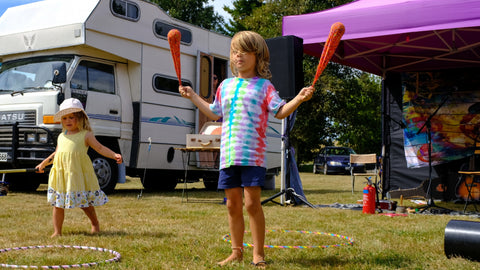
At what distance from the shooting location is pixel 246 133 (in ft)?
11.6

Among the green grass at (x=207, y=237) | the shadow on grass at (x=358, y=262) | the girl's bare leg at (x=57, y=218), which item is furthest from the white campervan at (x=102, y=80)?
the shadow on grass at (x=358, y=262)

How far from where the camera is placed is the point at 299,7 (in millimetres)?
29344

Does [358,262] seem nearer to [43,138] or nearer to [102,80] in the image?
[43,138]

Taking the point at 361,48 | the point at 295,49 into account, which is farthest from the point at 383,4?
the point at 361,48

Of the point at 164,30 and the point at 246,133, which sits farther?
the point at 164,30

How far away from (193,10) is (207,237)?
1362 inches

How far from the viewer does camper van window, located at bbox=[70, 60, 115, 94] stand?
880cm

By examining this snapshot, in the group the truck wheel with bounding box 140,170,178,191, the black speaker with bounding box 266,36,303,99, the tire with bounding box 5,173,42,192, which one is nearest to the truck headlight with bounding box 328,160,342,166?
the truck wheel with bounding box 140,170,178,191

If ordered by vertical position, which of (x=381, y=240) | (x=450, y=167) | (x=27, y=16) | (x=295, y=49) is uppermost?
(x=27, y=16)

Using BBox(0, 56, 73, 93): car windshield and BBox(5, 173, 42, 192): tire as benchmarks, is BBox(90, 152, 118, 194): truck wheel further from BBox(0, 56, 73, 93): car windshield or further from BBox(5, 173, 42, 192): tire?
BBox(5, 173, 42, 192): tire

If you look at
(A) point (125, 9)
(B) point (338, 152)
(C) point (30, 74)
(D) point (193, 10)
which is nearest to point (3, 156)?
(C) point (30, 74)

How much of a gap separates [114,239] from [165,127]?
5.64 meters

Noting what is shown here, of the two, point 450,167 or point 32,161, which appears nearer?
point 32,161

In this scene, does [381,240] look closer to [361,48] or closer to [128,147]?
[361,48]
